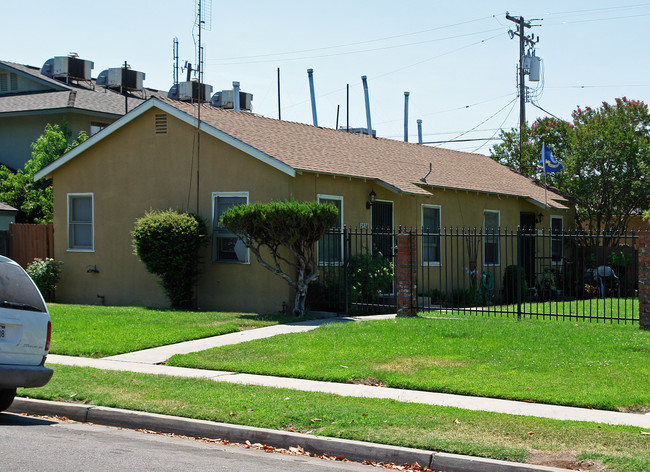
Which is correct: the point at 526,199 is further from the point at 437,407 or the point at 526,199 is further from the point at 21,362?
the point at 21,362

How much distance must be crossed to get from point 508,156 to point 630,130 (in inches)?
240

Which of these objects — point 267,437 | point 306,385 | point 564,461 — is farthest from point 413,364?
point 564,461

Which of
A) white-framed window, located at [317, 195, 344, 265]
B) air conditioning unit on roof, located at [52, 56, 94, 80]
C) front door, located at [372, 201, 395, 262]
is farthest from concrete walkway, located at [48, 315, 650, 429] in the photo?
air conditioning unit on roof, located at [52, 56, 94, 80]

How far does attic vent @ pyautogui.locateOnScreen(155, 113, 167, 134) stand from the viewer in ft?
63.6

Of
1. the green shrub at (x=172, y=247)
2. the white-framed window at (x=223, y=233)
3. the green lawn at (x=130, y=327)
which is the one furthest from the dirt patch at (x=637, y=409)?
the green shrub at (x=172, y=247)

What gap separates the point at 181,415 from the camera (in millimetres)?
8453

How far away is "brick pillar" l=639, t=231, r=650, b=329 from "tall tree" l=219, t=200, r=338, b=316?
5831 mm

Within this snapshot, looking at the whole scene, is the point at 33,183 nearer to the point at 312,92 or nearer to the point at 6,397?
the point at 312,92

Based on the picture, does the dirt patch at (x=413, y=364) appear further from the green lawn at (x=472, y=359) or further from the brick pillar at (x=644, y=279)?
the brick pillar at (x=644, y=279)

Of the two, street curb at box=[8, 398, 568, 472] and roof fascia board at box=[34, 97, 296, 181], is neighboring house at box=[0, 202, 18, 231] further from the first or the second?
street curb at box=[8, 398, 568, 472]

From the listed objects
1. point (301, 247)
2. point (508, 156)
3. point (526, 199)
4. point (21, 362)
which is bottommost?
point (21, 362)

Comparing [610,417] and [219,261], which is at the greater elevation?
[219,261]

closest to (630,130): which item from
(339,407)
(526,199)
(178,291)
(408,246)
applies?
(526,199)

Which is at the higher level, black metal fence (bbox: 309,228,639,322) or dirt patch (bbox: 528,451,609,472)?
black metal fence (bbox: 309,228,639,322)
